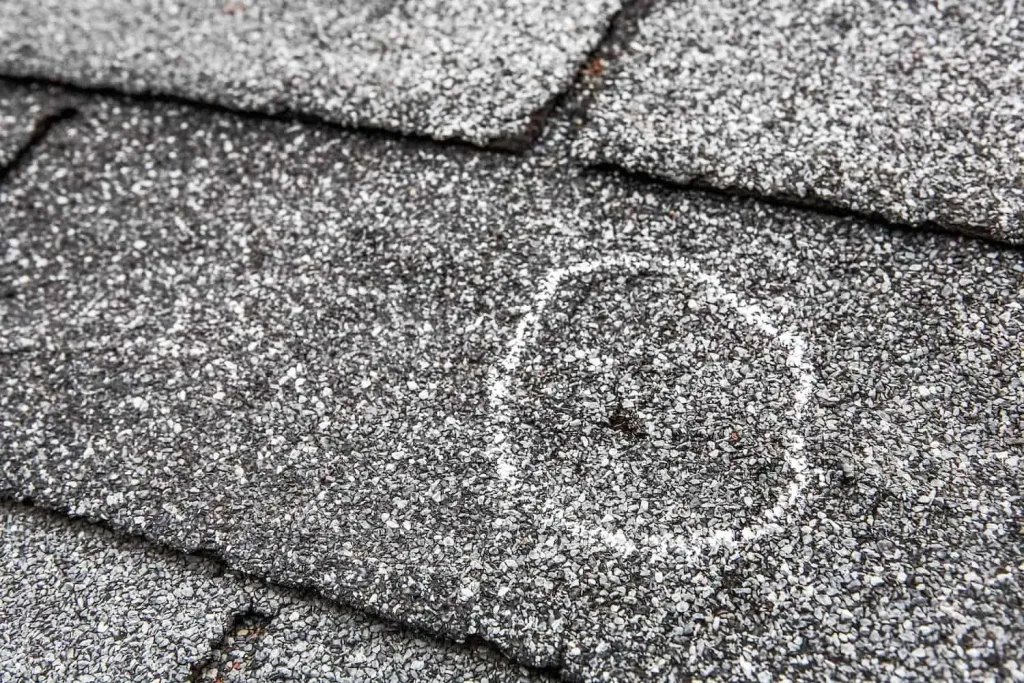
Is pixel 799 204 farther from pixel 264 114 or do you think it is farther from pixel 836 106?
pixel 264 114

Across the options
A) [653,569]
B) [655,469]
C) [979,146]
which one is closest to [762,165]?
[979,146]

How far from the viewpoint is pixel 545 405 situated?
2027 millimetres

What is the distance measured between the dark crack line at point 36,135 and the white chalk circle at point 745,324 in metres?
1.57

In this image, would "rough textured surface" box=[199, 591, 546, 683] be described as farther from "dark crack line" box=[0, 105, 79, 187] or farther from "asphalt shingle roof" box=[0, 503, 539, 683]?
"dark crack line" box=[0, 105, 79, 187]

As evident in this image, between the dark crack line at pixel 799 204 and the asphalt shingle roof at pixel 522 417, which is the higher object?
the dark crack line at pixel 799 204

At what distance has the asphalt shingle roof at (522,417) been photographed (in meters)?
1.78

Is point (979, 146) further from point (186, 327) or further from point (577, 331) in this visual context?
point (186, 327)

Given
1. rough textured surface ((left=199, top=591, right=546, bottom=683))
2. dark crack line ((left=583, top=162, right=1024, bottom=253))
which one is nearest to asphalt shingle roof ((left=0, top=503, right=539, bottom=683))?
rough textured surface ((left=199, top=591, right=546, bottom=683))

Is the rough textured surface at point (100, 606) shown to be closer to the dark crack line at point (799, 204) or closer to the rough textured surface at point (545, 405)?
the rough textured surface at point (545, 405)

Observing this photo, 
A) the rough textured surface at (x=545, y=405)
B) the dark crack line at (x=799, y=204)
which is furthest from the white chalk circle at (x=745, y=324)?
the dark crack line at (x=799, y=204)

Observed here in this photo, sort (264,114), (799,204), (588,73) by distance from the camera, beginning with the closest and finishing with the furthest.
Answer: (799,204), (588,73), (264,114)

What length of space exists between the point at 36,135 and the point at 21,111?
0.41ft

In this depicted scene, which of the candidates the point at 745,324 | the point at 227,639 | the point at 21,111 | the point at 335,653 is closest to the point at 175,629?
the point at 227,639

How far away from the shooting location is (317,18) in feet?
9.00
